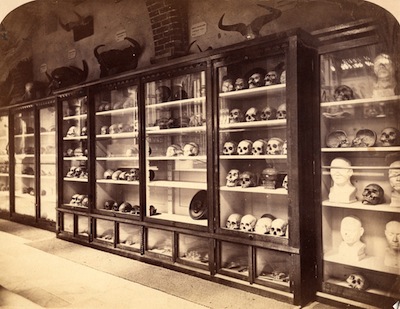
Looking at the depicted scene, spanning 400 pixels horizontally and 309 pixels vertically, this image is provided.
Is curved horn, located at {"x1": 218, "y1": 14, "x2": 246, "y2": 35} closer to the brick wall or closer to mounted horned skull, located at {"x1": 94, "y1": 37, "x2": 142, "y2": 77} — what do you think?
the brick wall

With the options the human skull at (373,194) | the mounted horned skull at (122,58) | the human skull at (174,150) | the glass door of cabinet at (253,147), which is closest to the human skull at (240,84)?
the glass door of cabinet at (253,147)

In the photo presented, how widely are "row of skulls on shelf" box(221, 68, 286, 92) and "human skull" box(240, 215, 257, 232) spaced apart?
1345mm

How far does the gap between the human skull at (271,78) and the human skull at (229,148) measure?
0.71m

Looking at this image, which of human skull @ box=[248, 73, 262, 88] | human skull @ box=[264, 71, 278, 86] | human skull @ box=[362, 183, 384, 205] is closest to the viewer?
human skull @ box=[362, 183, 384, 205]

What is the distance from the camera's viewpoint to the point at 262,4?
370cm

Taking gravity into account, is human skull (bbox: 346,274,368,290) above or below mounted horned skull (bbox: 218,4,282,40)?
below

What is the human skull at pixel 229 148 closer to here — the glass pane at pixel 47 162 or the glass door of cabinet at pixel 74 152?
the glass door of cabinet at pixel 74 152

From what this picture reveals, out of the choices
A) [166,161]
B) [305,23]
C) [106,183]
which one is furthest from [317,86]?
[106,183]

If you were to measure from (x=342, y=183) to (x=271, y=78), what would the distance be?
1197 millimetres

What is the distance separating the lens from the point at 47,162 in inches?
244

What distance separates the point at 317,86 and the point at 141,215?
259 centimetres

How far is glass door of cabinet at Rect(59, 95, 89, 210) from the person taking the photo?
5.34m

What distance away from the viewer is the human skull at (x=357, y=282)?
9.57 ft

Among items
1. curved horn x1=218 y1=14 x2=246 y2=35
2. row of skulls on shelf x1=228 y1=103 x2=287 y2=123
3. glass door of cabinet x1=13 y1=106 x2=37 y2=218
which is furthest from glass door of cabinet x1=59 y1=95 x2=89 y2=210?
row of skulls on shelf x1=228 y1=103 x2=287 y2=123
